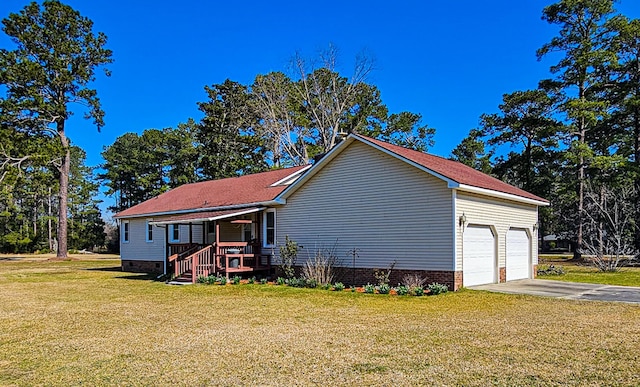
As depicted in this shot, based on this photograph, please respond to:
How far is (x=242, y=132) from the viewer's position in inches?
1831

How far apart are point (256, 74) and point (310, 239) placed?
24.9 meters

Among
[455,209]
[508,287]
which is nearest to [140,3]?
[455,209]

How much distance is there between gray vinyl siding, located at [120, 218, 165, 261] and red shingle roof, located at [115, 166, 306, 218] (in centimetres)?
71

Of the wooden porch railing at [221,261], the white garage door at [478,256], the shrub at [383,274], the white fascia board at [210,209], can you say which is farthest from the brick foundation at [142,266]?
the white garage door at [478,256]

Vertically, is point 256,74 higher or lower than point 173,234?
higher

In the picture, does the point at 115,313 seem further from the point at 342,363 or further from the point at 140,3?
the point at 140,3

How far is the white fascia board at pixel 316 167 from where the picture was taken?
16.6 meters

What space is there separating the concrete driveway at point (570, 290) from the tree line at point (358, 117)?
38.6 feet

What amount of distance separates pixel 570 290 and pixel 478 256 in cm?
278

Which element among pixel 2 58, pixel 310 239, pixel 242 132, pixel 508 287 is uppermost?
pixel 2 58

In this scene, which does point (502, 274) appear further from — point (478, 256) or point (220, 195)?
point (220, 195)

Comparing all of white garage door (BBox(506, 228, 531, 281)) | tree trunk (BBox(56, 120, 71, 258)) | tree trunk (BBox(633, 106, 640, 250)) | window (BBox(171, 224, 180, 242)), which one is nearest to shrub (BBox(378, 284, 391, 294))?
white garage door (BBox(506, 228, 531, 281))

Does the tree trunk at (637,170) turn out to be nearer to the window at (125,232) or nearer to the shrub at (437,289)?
the shrub at (437,289)

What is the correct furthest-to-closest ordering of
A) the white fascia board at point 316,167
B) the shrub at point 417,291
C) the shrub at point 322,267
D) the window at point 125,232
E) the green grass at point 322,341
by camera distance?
the window at point 125,232, the white fascia board at point 316,167, the shrub at point 322,267, the shrub at point 417,291, the green grass at point 322,341
